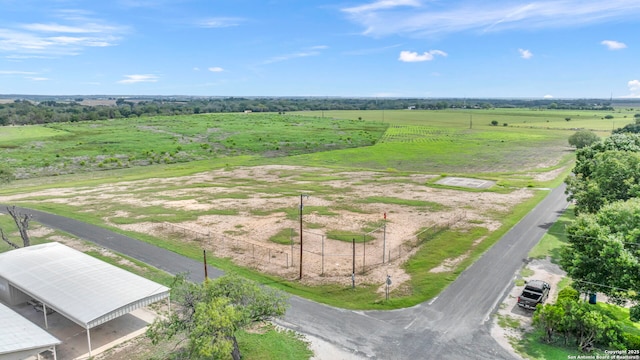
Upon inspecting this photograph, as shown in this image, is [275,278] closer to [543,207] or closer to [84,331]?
[84,331]

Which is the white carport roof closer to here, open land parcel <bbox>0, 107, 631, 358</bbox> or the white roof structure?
the white roof structure

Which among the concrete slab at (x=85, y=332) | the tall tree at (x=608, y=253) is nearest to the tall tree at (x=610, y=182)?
the tall tree at (x=608, y=253)

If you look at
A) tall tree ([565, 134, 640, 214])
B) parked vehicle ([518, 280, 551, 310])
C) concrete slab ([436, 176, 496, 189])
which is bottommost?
parked vehicle ([518, 280, 551, 310])

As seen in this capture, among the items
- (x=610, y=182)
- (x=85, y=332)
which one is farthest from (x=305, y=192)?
(x=85, y=332)

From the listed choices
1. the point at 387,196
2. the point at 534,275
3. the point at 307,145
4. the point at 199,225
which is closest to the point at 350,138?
the point at 307,145

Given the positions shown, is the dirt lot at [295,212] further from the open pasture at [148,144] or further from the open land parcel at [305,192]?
the open pasture at [148,144]

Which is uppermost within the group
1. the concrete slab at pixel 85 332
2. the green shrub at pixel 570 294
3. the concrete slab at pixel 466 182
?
the concrete slab at pixel 466 182

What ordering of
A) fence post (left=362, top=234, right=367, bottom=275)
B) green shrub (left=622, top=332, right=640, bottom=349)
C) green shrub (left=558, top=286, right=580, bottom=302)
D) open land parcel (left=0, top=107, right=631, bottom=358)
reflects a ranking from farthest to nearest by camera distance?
fence post (left=362, top=234, right=367, bottom=275) < open land parcel (left=0, top=107, right=631, bottom=358) < green shrub (left=558, top=286, right=580, bottom=302) < green shrub (left=622, top=332, right=640, bottom=349)

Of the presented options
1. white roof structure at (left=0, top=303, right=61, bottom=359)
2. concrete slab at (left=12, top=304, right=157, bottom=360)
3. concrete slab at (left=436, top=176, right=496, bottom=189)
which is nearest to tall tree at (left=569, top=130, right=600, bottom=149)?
concrete slab at (left=436, top=176, right=496, bottom=189)
